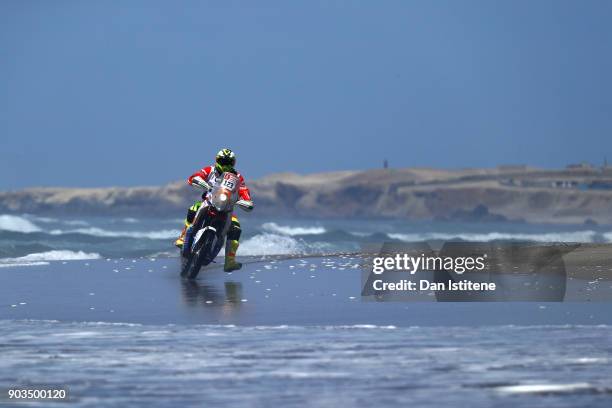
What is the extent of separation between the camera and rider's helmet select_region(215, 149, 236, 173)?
819 inches

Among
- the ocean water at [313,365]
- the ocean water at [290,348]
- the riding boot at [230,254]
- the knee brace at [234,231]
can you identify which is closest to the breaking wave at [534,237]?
the riding boot at [230,254]

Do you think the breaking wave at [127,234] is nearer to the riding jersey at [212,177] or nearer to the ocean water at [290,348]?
the riding jersey at [212,177]

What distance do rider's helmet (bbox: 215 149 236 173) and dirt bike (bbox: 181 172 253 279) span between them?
10 centimetres

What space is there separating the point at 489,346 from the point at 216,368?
2.59m

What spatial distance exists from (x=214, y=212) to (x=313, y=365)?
416 inches

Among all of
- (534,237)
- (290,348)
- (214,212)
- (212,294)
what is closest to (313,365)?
(290,348)

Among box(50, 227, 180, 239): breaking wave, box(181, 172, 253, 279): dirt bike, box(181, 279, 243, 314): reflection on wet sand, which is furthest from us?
box(50, 227, 180, 239): breaking wave

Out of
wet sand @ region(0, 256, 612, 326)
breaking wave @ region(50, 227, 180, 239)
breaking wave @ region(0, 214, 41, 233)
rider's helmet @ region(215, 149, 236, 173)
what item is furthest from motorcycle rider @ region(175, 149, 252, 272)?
breaking wave @ region(0, 214, 41, 233)

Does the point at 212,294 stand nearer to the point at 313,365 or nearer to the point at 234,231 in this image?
the point at 234,231

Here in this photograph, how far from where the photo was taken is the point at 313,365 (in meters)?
10.5

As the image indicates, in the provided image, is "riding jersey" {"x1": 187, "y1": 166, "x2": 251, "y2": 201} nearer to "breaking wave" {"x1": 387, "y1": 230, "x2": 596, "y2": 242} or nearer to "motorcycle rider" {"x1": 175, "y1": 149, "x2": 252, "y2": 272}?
"motorcycle rider" {"x1": 175, "y1": 149, "x2": 252, "y2": 272}

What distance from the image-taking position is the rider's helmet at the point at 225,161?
2081cm

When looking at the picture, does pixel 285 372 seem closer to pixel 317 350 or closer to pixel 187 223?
pixel 317 350

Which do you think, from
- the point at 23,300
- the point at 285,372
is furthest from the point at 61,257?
the point at 285,372
